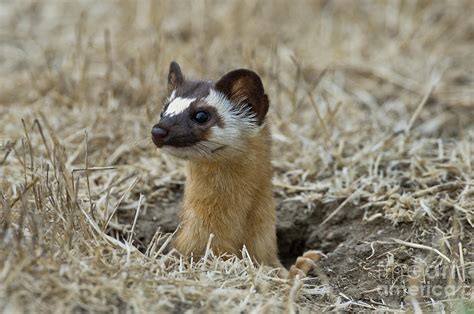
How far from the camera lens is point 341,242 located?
636 centimetres

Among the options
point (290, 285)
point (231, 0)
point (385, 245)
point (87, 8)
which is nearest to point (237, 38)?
point (231, 0)

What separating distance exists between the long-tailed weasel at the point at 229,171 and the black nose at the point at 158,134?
0.75 ft

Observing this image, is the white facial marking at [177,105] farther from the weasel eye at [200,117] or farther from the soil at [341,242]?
the soil at [341,242]

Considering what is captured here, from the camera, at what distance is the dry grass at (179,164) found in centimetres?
466

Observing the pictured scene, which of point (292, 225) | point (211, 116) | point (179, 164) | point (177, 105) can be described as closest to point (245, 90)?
point (211, 116)

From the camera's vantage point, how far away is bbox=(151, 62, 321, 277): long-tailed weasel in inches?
217

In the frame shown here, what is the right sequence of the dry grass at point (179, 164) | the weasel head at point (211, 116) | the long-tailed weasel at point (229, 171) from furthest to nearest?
1. the long-tailed weasel at point (229, 171)
2. the weasel head at point (211, 116)
3. the dry grass at point (179, 164)

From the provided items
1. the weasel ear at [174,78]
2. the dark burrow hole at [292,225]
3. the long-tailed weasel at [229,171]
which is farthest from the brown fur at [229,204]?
the dark burrow hole at [292,225]

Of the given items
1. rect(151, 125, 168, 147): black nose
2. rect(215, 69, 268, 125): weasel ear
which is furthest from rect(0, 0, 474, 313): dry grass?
rect(215, 69, 268, 125): weasel ear

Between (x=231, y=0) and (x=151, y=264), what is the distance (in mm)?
6135

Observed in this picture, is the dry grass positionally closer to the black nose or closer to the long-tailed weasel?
the long-tailed weasel

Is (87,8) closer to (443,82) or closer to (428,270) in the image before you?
(443,82)

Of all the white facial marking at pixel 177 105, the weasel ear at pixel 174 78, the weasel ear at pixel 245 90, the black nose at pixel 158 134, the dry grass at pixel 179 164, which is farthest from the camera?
the weasel ear at pixel 174 78

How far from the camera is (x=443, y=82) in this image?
9.14m
